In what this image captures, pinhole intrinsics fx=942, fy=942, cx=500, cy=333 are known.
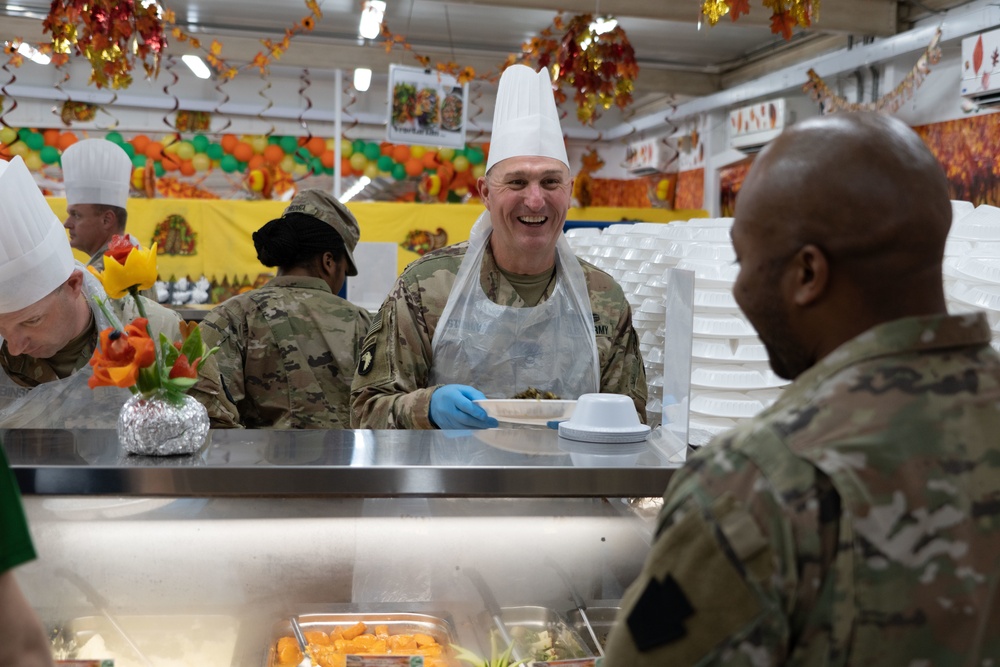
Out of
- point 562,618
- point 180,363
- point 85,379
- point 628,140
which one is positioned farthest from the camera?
point 628,140

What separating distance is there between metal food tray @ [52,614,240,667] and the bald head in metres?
1.38

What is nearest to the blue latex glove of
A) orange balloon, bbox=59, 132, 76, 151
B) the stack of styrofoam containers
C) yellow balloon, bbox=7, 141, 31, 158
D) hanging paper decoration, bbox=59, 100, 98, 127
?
the stack of styrofoam containers

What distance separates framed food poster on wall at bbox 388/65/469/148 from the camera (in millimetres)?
7504

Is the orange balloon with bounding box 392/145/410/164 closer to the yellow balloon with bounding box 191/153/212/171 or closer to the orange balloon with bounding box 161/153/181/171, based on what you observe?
the yellow balloon with bounding box 191/153/212/171

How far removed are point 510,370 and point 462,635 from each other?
2.99 ft

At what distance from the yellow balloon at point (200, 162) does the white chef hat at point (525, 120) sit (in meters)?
10.9

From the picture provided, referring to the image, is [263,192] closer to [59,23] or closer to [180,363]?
[59,23]

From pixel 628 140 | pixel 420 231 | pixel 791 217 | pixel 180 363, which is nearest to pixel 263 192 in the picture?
pixel 420 231

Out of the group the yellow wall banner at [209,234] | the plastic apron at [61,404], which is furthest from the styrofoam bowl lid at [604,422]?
the yellow wall banner at [209,234]

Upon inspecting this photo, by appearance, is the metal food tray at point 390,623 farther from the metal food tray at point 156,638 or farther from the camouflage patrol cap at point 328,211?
the camouflage patrol cap at point 328,211

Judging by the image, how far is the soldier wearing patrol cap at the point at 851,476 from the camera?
2.85ft

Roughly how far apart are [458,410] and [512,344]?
48 centimetres

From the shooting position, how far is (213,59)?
→ 975cm

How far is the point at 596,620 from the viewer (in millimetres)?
1976
